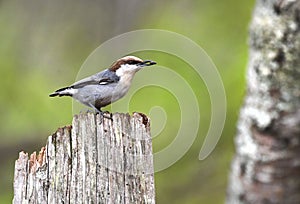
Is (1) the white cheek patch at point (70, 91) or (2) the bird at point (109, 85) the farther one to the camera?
(1) the white cheek patch at point (70, 91)

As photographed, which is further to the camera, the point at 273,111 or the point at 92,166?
the point at 273,111

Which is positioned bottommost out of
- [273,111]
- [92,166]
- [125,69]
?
[92,166]

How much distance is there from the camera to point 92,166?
78.6 inches

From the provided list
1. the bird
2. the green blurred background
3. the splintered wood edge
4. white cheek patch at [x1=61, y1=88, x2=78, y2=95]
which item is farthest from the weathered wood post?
the green blurred background

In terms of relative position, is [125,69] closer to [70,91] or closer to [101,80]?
[101,80]

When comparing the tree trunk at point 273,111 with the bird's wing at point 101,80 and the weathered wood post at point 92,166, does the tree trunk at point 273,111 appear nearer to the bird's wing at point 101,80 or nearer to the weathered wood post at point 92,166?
the bird's wing at point 101,80

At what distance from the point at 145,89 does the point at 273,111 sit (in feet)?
6.75

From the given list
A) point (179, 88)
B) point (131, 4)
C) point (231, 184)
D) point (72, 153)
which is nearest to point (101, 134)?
point (72, 153)

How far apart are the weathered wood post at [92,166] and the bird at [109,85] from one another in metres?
0.49

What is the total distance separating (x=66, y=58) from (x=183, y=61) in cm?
169

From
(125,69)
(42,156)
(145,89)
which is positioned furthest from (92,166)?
(145,89)

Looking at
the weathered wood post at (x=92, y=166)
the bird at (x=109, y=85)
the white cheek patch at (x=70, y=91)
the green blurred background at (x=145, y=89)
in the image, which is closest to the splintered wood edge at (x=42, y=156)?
the weathered wood post at (x=92, y=166)

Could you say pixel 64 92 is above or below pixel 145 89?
below

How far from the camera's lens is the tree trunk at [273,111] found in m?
2.73
